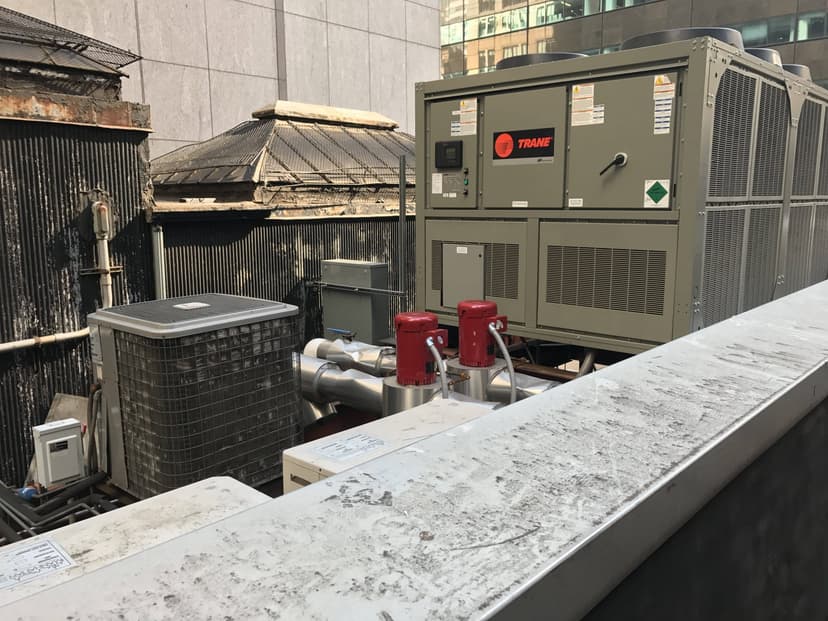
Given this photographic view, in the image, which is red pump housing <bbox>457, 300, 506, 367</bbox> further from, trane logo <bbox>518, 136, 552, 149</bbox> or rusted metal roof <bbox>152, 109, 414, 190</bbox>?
rusted metal roof <bbox>152, 109, 414, 190</bbox>

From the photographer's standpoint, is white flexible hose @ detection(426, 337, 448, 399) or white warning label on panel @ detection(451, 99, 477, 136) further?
white warning label on panel @ detection(451, 99, 477, 136)

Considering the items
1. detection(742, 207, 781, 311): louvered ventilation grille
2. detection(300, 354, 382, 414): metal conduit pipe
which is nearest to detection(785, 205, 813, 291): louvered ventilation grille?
detection(742, 207, 781, 311): louvered ventilation grille

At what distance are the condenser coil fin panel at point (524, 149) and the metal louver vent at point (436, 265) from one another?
0.58m

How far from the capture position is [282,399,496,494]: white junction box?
2.38 meters

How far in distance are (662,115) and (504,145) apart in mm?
1182

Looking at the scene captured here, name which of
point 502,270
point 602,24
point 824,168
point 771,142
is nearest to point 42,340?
point 502,270

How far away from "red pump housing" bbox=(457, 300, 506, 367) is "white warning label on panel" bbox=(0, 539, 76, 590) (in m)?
3.10

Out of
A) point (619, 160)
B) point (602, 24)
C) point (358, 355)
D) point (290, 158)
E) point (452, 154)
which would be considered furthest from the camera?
point (602, 24)

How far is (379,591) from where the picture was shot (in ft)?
2.80

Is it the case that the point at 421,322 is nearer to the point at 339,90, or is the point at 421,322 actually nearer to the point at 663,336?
the point at 663,336

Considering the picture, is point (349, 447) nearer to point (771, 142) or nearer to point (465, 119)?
point (465, 119)

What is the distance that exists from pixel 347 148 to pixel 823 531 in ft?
32.6

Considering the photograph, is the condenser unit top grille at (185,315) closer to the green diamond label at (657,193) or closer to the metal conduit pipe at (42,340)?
the green diamond label at (657,193)

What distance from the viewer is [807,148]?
586 cm
